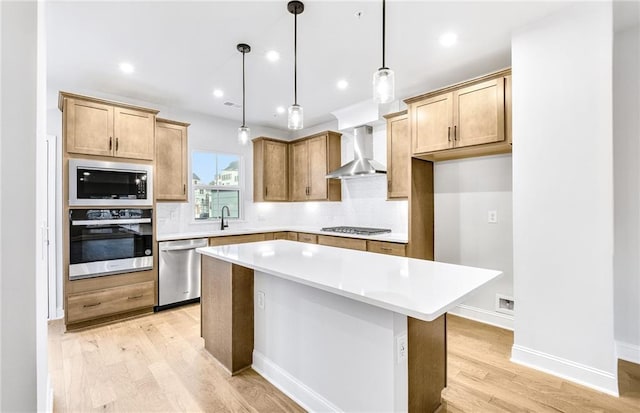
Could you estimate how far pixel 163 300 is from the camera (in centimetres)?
374

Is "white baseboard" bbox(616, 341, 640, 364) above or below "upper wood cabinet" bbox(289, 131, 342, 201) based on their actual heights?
below

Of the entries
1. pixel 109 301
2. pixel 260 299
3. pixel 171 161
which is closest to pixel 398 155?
pixel 260 299

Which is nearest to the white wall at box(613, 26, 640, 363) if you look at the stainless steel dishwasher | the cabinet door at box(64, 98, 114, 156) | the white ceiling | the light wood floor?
the light wood floor

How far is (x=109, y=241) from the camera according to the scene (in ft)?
11.1

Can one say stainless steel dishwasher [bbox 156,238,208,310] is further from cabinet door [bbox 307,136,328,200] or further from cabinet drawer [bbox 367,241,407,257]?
cabinet drawer [bbox 367,241,407,257]

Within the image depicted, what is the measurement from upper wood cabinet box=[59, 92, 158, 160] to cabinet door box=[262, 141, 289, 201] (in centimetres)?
190

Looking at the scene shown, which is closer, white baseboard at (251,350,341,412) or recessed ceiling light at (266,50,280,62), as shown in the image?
white baseboard at (251,350,341,412)

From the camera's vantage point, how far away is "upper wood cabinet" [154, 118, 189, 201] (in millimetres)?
3994

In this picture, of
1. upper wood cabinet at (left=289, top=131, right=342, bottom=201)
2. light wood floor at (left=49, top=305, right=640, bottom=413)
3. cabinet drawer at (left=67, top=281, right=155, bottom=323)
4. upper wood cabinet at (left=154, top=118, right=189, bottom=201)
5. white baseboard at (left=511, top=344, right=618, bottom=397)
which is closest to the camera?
light wood floor at (left=49, top=305, right=640, bottom=413)

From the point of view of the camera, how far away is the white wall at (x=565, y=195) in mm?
2123

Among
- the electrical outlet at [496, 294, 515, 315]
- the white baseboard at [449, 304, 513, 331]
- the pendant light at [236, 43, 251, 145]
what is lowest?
the white baseboard at [449, 304, 513, 331]

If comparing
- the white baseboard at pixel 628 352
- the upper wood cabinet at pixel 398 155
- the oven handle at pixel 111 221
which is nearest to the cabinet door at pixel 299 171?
the upper wood cabinet at pixel 398 155

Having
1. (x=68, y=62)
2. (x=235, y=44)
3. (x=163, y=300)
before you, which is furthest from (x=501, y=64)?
(x=163, y=300)

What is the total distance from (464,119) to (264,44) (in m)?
2.05
